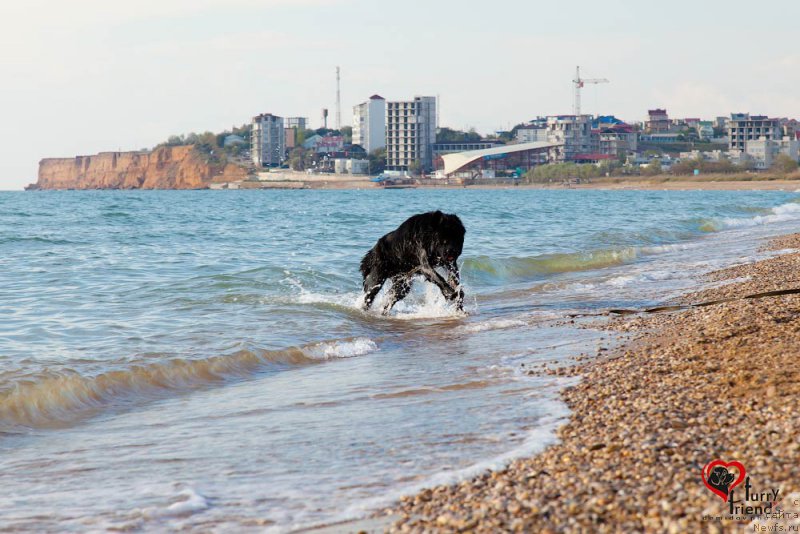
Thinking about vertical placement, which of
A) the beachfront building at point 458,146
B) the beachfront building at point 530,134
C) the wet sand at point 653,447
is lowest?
the wet sand at point 653,447

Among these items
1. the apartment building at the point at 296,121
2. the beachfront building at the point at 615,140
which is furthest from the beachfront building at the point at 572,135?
the apartment building at the point at 296,121

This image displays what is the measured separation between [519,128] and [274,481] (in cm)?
18621

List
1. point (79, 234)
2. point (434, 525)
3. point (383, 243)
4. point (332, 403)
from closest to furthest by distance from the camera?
point (434, 525), point (332, 403), point (383, 243), point (79, 234)

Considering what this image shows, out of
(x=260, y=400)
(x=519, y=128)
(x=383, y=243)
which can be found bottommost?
(x=260, y=400)

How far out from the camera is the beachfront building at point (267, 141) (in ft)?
519

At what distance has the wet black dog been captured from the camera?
9.37 m

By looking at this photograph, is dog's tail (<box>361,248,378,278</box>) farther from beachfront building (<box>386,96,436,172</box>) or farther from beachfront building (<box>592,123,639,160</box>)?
beachfront building (<box>592,123,639,160</box>)

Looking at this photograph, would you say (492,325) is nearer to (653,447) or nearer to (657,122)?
(653,447)

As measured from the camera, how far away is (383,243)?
10.0 meters

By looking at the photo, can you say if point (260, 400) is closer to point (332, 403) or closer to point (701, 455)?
point (332, 403)

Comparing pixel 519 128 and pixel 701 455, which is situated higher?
pixel 519 128

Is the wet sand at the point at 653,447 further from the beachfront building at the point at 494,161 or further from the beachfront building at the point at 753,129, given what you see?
the beachfront building at the point at 753,129

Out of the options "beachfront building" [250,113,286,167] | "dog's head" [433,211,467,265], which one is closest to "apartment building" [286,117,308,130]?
"beachfront building" [250,113,286,167]

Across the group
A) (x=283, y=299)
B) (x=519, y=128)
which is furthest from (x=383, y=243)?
(x=519, y=128)
